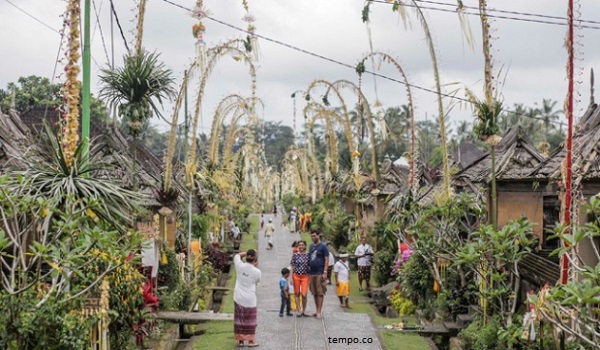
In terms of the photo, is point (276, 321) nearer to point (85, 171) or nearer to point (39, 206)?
point (85, 171)

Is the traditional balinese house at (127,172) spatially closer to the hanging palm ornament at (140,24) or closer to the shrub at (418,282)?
the hanging palm ornament at (140,24)

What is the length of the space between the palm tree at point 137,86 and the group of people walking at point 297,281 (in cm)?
264

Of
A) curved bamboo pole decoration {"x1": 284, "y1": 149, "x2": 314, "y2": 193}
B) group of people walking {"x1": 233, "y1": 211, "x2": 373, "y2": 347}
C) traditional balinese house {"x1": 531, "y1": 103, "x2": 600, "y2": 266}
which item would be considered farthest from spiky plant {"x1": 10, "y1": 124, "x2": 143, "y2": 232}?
curved bamboo pole decoration {"x1": 284, "y1": 149, "x2": 314, "y2": 193}

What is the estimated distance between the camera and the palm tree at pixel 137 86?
40.4 feet

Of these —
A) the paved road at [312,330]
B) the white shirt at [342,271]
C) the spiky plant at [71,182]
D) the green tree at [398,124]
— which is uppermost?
the green tree at [398,124]

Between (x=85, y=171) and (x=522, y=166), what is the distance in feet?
30.1

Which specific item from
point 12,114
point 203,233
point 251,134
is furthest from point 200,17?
point 251,134

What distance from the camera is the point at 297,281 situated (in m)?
13.5

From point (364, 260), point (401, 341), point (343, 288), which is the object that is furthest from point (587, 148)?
point (364, 260)

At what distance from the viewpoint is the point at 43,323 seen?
297 inches

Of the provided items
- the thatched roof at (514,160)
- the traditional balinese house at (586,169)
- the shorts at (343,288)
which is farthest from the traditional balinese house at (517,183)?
the shorts at (343,288)

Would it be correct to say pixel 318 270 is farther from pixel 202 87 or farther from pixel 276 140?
pixel 276 140

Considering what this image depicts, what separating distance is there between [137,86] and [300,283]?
4.71 meters

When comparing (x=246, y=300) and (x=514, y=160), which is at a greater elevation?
(x=514, y=160)
